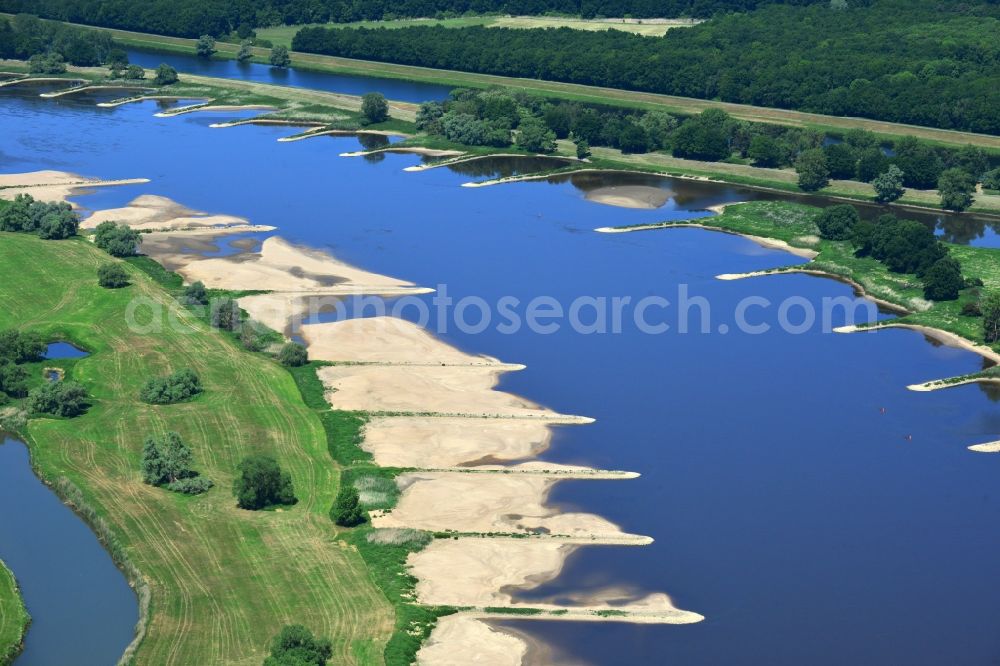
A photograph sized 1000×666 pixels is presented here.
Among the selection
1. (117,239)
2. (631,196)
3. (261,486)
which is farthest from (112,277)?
(631,196)

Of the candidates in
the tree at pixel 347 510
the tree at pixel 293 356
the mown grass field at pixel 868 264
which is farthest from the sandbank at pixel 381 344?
the mown grass field at pixel 868 264

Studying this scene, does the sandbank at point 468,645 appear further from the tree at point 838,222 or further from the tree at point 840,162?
the tree at point 840,162

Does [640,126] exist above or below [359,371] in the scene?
above

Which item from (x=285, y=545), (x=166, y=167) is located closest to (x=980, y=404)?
(x=285, y=545)

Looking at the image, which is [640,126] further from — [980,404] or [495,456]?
[495,456]

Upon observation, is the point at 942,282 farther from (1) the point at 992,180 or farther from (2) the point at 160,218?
(2) the point at 160,218
